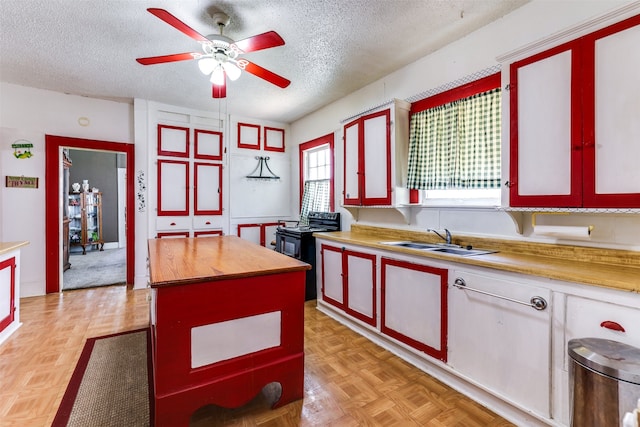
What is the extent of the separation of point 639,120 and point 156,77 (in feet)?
13.9

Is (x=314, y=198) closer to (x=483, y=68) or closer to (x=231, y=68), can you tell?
(x=231, y=68)

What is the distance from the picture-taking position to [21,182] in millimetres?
3879

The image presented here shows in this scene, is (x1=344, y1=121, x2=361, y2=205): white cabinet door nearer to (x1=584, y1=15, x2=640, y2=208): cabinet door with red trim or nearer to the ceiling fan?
the ceiling fan

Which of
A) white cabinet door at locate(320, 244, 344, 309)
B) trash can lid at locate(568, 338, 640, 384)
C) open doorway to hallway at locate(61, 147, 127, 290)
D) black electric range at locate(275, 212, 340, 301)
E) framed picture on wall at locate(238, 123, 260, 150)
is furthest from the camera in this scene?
open doorway to hallway at locate(61, 147, 127, 290)

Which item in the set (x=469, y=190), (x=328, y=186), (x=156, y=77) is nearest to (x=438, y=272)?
(x=469, y=190)

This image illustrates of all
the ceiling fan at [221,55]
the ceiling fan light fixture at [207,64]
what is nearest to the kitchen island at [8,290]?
the ceiling fan at [221,55]

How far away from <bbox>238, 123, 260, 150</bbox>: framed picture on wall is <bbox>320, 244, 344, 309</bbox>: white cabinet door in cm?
263

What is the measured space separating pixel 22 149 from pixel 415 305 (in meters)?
5.10

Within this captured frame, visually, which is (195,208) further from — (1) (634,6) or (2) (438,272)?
(1) (634,6)

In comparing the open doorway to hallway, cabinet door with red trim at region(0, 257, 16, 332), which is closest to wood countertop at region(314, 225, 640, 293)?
cabinet door with red trim at region(0, 257, 16, 332)

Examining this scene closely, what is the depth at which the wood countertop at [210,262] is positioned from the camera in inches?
61.8

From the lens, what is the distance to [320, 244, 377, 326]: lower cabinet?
8.96 ft

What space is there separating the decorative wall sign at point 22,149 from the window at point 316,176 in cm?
371

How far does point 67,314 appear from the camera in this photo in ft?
10.9
